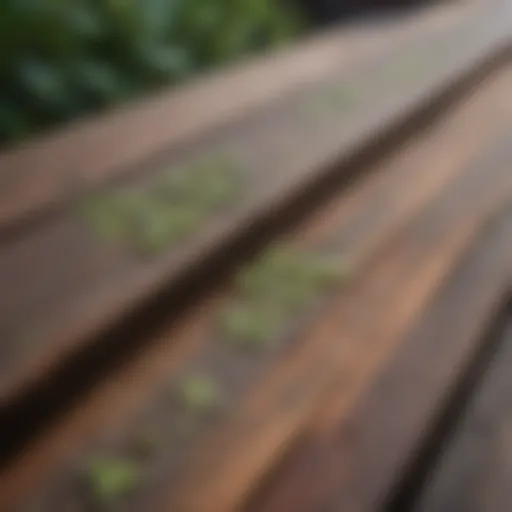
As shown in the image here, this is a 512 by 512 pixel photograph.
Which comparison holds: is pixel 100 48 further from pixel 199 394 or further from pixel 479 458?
pixel 479 458

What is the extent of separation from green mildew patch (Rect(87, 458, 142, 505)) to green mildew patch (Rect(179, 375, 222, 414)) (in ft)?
0.30

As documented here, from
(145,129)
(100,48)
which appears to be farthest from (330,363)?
(100,48)

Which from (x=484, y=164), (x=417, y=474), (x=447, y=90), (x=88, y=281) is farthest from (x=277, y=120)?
(x=417, y=474)

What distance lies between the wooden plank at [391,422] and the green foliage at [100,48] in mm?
721

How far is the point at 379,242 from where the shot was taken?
107 cm

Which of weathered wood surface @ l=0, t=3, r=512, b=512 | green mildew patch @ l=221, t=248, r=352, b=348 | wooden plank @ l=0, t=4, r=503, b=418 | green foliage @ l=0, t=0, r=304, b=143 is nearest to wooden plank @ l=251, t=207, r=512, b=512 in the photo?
weathered wood surface @ l=0, t=3, r=512, b=512

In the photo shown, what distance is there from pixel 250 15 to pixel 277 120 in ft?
2.12

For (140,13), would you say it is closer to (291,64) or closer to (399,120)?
(291,64)

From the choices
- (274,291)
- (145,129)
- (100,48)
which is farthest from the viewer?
(100,48)

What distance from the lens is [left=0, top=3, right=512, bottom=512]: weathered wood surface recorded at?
27.5 inches

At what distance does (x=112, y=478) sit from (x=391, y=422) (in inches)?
10.3

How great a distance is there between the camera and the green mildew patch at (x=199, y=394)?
759mm

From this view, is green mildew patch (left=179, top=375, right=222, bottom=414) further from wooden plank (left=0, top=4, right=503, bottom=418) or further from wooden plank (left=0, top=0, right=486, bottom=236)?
wooden plank (left=0, top=0, right=486, bottom=236)

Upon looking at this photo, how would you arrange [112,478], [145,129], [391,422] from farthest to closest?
[145,129] → [391,422] → [112,478]
